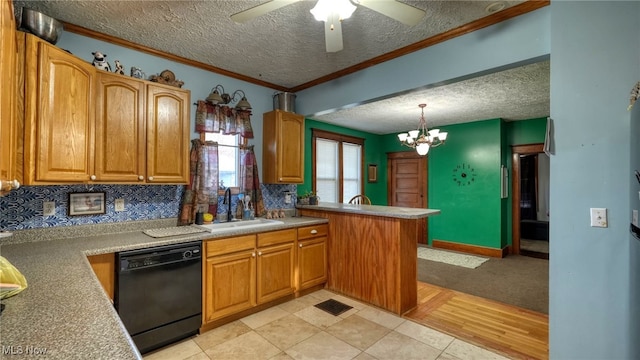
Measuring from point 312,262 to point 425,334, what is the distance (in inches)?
53.9

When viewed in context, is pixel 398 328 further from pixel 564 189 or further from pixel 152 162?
pixel 152 162

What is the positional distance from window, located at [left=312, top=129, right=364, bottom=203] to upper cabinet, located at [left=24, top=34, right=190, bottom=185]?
274cm

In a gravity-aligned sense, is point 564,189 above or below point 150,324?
above

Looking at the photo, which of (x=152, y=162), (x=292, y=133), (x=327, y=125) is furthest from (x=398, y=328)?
(x=327, y=125)

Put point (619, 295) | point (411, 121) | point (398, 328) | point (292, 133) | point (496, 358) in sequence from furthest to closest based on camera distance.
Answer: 1. point (411, 121)
2. point (292, 133)
3. point (398, 328)
4. point (496, 358)
5. point (619, 295)

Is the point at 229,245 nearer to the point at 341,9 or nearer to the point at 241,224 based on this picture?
the point at 241,224

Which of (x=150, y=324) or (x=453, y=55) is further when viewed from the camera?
(x=453, y=55)

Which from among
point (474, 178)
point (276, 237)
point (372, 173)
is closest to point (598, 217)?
point (276, 237)

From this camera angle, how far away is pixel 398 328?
2.59 metres

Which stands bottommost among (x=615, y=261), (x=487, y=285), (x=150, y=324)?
(x=487, y=285)

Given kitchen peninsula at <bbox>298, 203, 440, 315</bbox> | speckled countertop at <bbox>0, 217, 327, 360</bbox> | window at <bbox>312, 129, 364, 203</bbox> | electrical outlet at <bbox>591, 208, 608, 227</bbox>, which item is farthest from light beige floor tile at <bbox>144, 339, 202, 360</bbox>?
window at <bbox>312, 129, 364, 203</bbox>

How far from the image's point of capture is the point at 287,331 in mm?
2533

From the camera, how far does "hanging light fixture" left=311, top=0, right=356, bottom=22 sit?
160 centimetres

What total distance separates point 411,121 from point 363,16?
351cm
